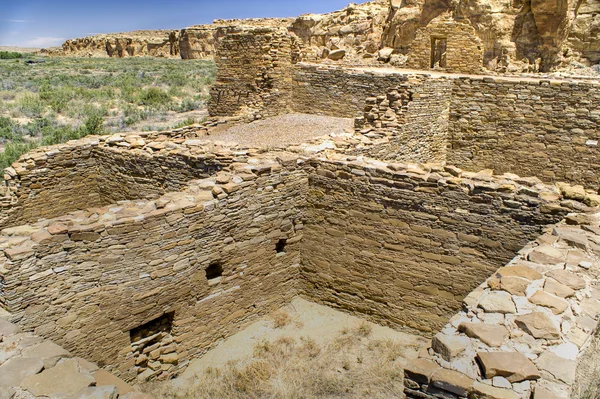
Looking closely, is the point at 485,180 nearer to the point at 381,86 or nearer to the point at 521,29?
the point at 381,86

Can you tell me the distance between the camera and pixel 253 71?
11984 millimetres

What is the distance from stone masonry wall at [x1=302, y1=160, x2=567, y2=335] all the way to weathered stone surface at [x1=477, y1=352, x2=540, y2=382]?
8.66ft

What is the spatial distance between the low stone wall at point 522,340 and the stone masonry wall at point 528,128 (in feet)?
21.4

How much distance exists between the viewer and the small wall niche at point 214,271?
6285 mm

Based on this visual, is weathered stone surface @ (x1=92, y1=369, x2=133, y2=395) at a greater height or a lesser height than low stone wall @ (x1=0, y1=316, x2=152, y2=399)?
lesser

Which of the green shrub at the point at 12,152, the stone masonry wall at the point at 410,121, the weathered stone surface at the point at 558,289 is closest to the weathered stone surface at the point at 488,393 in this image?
the weathered stone surface at the point at 558,289

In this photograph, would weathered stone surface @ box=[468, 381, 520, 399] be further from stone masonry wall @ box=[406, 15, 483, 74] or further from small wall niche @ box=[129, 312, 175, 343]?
stone masonry wall @ box=[406, 15, 483, 74]

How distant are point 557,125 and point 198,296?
810 cm

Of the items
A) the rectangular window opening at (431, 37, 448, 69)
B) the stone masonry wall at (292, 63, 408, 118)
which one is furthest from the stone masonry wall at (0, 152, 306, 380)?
the rectangular window opening at (431, 37, 448, 69)

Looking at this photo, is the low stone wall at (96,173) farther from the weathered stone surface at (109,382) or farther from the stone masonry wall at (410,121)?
the weathered stone surface at (109,382)

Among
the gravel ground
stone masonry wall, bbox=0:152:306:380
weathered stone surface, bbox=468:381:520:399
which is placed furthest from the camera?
the gravel ground

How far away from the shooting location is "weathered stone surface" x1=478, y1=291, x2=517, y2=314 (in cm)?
376

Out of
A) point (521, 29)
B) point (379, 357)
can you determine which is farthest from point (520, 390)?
point (521, 29)

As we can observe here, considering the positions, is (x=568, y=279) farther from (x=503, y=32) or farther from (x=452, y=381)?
(x=503, y=32)
